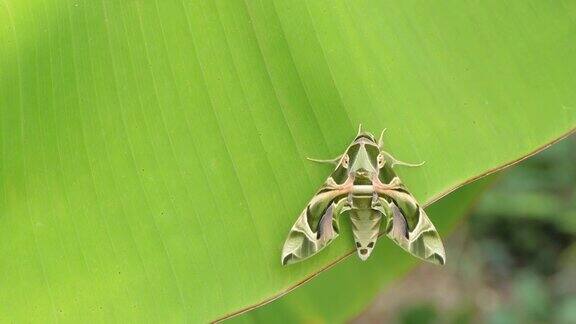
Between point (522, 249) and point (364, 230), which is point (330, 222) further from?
point (522, 249)

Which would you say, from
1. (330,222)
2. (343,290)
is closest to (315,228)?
(330,222)

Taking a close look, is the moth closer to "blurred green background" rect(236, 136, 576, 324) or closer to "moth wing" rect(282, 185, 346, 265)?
"moth wing" rect(282, 185, 346, 265)

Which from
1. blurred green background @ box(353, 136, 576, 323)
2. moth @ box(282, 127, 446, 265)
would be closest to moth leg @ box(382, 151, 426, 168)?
moth @ box(282, 127, 446, 265)

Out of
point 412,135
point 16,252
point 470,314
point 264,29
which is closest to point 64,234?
point 16,252

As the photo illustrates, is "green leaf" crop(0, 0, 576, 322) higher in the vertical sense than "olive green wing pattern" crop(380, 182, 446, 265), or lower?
higher

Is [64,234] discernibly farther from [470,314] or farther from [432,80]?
[470,314]

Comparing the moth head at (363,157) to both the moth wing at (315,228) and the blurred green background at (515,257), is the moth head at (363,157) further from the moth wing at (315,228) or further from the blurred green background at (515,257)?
the blurred green background at (515,257)
